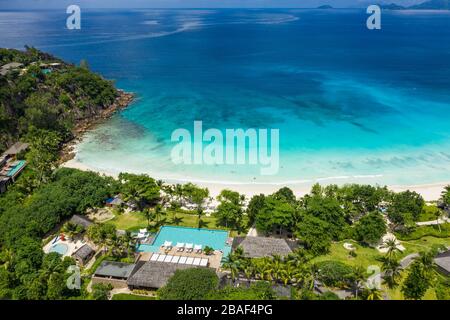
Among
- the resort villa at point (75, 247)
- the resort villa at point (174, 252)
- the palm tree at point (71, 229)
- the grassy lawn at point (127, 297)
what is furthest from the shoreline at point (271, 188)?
the grassy lawn at point (127, 297)

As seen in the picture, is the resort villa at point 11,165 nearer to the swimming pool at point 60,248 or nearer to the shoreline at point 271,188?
the swimming pool at point 60,248

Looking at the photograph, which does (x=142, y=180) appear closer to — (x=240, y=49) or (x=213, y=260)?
(x=213, y=260)

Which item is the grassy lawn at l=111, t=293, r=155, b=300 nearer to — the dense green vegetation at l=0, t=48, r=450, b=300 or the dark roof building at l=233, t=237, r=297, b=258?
the dense green vegetation at l=0, t=48, r=450, b=300

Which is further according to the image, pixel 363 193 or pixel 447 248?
pixel 363 193

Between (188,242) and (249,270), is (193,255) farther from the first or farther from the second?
(249,270)

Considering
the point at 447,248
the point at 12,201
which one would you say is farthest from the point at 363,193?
the point at 12,201

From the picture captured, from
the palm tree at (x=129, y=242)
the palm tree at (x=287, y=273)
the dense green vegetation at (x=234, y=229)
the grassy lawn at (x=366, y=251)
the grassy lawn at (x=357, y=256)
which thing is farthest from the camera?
the grassy lawn at (x=366, y=251)
